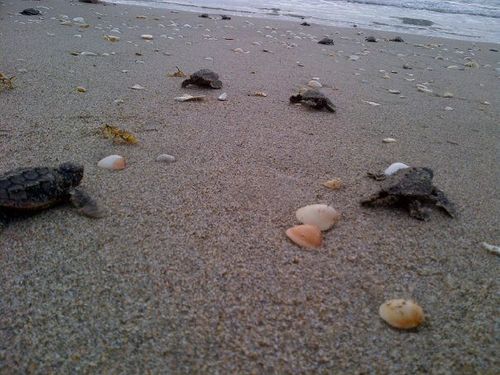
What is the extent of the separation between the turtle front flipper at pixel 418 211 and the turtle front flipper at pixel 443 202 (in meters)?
0.09

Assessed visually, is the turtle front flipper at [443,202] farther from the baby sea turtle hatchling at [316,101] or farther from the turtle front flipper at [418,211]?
the baby sea turtle hatchling at [316,101]

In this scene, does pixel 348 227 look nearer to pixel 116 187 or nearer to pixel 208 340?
pixel 208 340

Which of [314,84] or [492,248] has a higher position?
[314,84]

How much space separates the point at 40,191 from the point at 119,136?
79 centimetres

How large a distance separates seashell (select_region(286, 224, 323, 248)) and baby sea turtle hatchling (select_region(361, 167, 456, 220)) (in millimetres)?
397

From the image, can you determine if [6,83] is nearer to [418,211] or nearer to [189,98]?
[189,98]

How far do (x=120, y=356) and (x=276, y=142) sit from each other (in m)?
1.72

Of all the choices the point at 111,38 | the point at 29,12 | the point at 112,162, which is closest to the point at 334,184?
the point at 112,162

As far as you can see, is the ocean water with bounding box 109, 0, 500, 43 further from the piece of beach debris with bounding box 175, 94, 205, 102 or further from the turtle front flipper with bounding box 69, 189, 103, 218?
the turtle front flipper with bounding box 69, 189, 103, 218

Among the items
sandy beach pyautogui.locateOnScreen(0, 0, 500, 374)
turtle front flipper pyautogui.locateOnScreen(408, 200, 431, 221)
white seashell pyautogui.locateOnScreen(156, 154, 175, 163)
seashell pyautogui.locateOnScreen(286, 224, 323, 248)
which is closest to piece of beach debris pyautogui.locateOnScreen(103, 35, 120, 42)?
sandy beach pyautogui.locateOnScreen(0, 0, 500, 374)

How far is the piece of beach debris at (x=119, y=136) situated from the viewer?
2.29 m

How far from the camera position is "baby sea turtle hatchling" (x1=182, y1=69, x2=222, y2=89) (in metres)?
3.37

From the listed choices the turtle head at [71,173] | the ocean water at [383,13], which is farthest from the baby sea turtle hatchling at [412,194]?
the ocean water at [383,13]

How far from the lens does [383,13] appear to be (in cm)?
1125
